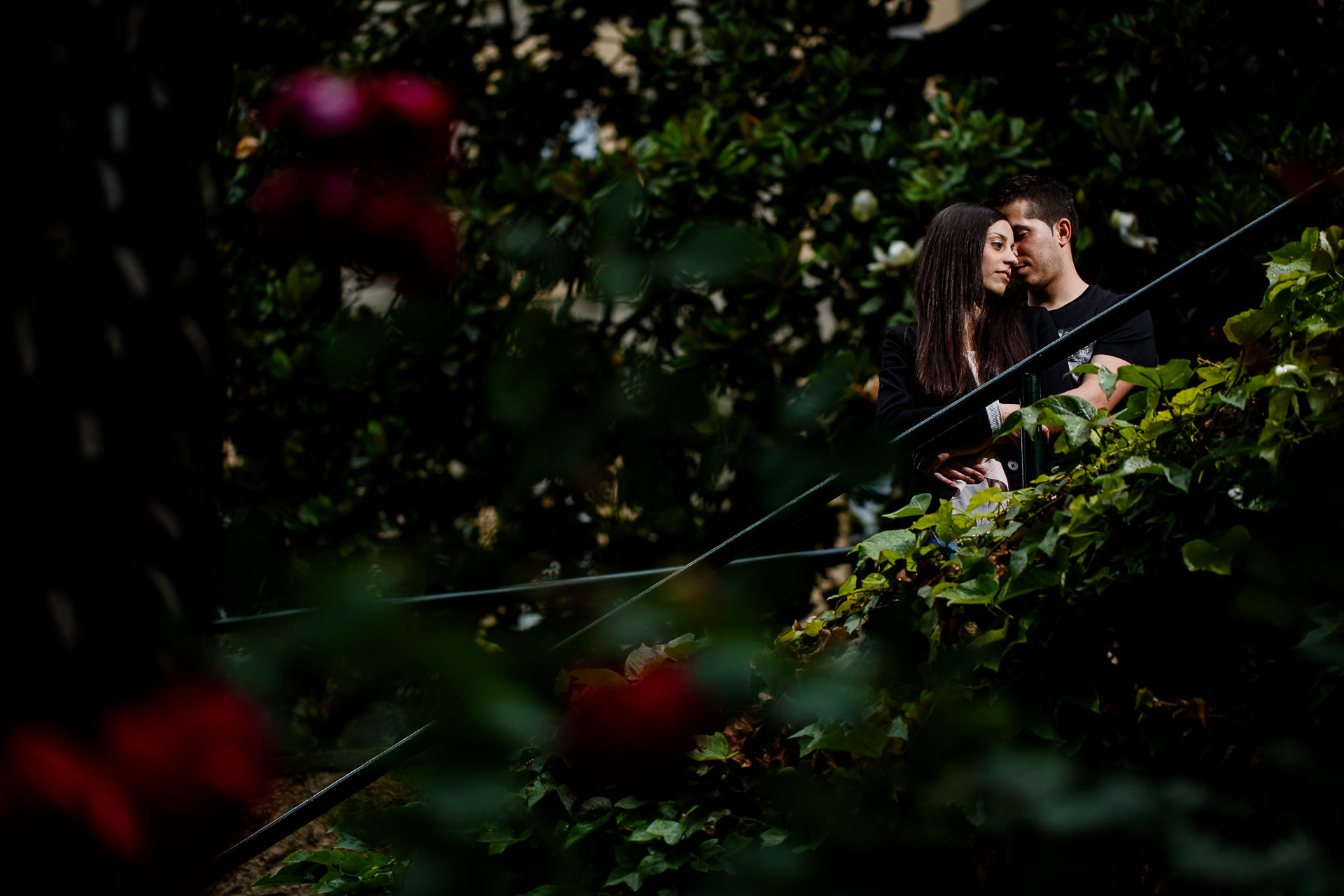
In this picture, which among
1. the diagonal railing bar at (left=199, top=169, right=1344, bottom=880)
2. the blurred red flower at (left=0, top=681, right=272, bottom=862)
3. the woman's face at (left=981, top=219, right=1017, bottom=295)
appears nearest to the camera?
the blurred red flower at (left=0, top=681, right=272, bottom=862)

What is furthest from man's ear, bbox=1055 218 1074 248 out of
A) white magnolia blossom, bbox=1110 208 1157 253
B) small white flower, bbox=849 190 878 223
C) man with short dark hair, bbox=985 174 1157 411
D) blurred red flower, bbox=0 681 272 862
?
blurred red flower, bbox=0 681 272 862

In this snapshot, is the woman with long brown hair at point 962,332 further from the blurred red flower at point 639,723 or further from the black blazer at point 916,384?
the blurred red flower at point 639,723

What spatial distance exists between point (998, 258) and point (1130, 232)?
1.38 meters

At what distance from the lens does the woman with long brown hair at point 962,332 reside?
101 inches

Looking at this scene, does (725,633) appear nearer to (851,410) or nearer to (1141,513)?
(1141,513)

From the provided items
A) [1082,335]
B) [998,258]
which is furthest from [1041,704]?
[998,258]

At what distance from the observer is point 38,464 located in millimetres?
576

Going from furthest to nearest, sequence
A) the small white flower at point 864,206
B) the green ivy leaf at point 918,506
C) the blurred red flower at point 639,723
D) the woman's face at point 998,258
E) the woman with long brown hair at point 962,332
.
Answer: the small white flower at point 864,206 < the woman's face at point 998,258 < the woman with long brown hair at point 962,332 < the green ivy leaf at point 918,506 < the blurred red flower at point 639,723

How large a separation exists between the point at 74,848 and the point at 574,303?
601 mm

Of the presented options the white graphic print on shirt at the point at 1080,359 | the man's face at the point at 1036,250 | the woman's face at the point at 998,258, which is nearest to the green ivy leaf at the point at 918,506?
the white graphic print on shirt at the point at 1080,359

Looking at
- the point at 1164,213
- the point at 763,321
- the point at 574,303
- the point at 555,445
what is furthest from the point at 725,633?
the point at 1164,213

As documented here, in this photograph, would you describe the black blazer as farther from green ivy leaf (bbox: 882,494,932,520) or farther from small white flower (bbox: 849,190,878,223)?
small white flower (bbox: 849,190,878,223)

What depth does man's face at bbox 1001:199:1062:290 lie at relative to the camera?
2787mm

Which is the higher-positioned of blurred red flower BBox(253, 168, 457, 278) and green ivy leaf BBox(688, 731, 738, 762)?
blurred red flower BBox(253, 168, 457, 278)
